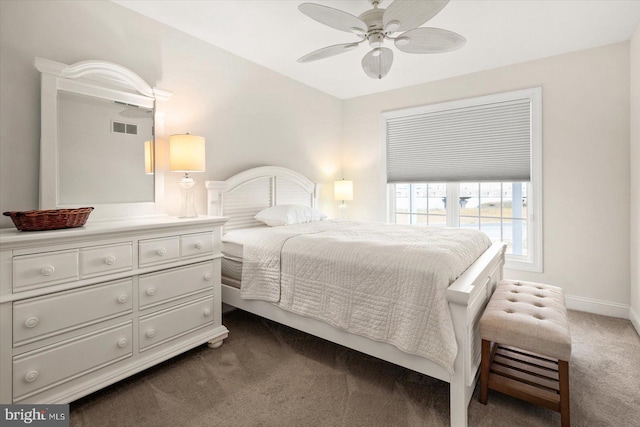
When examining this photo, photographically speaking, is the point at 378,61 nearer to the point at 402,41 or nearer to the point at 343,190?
the point at 402,41

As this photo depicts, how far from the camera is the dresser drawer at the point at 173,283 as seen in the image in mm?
1990

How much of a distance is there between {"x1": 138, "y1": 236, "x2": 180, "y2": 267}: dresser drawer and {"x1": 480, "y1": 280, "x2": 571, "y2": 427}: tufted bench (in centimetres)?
192

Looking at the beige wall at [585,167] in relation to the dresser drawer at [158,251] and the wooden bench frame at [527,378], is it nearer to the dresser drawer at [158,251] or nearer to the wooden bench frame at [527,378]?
the wooden bench frame at [527,378]

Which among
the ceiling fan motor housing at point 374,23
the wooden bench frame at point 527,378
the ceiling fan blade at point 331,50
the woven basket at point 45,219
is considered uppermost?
the ceiling fan motor housing at point 374,23

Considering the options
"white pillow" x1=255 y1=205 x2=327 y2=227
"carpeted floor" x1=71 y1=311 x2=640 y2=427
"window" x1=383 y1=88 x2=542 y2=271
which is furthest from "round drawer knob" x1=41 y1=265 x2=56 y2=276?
"window" x1=383 y1=88 x2=542 y2=271

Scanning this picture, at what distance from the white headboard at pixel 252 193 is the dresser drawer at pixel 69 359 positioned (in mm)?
1312

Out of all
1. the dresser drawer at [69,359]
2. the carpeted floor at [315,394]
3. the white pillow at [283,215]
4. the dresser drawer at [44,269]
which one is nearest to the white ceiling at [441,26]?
the white pillow at [283,215]

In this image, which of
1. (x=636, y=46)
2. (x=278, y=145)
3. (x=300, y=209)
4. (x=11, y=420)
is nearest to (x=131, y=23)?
(x=278, y=145)

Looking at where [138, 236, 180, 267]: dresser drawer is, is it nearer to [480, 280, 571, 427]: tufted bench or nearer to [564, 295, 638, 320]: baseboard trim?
[480, 280, 571, 427]: tufted bench

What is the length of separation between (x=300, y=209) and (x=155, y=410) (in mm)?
2099

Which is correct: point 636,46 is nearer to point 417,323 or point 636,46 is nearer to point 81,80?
point 417,323

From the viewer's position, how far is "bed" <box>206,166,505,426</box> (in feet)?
5.12

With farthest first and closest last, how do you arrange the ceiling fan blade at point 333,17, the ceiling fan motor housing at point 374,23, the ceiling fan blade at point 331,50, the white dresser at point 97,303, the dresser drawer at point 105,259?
the ceiling fan blade at point 331,50 → the ceiling fan motor housing at point 374,23 → the ceiling fan blade at point 333,17 → the dresser drawer at point 105,259 → the white dresser at point 97,303

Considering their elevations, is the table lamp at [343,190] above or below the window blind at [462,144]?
below
